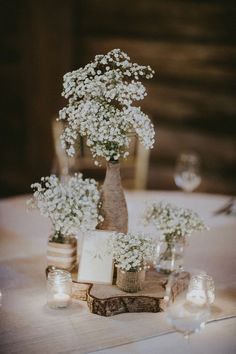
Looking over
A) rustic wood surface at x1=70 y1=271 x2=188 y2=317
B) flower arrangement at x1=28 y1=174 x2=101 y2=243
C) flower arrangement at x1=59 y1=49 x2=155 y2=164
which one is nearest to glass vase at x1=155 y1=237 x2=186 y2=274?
rustic wood surface at x1=70 y1=271 x2=188 y2=317

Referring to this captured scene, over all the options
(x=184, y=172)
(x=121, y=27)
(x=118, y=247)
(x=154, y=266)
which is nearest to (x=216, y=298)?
(x=154, y=266)

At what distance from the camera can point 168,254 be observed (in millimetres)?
2408

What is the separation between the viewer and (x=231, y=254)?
9.14 feet

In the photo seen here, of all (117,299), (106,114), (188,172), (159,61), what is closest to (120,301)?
(117,299)

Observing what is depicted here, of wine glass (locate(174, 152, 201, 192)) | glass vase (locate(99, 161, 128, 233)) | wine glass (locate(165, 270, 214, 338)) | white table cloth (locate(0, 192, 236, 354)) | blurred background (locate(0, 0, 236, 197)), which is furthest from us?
blurred background (locate(0, 0, 236, 197))

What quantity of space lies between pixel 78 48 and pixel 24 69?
2.63 ft

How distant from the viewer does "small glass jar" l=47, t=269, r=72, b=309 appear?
2109 millimetres

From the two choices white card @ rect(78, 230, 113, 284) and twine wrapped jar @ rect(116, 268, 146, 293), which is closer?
twine wrapped jar @ rect(116, 268, 146, 293)

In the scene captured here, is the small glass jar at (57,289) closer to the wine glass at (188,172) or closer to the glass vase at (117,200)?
the glass vase at (117,200)

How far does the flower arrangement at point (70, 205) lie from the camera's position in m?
2.18

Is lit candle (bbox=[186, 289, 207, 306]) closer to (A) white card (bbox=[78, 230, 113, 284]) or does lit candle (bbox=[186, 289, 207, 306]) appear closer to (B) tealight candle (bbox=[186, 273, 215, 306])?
(B) tealight candle (bbox=[186, 273, 215, 306])

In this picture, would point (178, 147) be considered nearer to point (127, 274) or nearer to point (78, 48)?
point (78, 48)

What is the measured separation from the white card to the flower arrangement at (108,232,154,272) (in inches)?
4.5

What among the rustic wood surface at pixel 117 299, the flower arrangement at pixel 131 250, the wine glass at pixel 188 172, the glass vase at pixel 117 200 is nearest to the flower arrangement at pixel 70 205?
the glass vase at pixel 117 200
